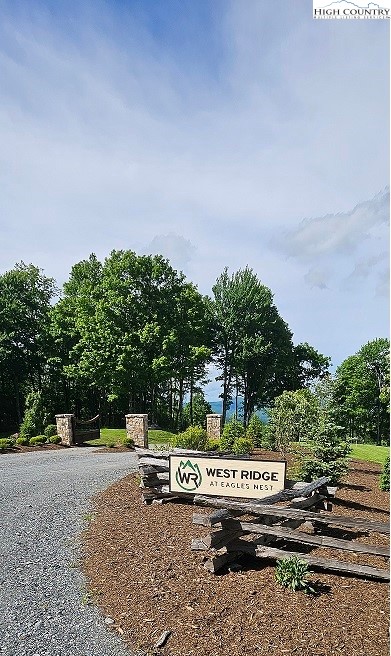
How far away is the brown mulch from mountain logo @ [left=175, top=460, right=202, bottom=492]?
1070 millimetres

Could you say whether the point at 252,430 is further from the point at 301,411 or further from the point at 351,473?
the point at 351,473

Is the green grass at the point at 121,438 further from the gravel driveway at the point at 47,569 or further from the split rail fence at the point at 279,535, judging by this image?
the split rail fence at the point at 279,535

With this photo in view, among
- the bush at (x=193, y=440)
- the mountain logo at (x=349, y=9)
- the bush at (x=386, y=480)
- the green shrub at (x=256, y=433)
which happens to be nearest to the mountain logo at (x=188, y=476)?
the bush at (x=386, y=480)

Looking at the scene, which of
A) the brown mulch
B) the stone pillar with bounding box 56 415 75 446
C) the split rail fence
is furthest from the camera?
the stone pillar with bounding box 56 415 75 446

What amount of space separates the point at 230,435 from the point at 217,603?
43.9ft

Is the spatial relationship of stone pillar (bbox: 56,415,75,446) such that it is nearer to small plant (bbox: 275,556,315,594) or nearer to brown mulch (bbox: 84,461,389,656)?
brown mulch (bbox: 84,461,389,656)

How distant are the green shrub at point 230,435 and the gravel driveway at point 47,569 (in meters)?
4.54

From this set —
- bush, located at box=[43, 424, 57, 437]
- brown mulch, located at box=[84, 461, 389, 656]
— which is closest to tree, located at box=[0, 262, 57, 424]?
bush, located at box=[43, 424, 57, 437]

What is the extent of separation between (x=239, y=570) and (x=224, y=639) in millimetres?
1873

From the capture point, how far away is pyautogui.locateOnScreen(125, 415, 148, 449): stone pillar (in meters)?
21.8

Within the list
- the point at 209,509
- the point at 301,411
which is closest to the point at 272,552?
the point at 209,509

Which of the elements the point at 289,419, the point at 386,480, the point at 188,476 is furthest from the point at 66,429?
the point at 386,480

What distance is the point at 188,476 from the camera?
9406mm

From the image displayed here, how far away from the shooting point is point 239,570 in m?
6.60
